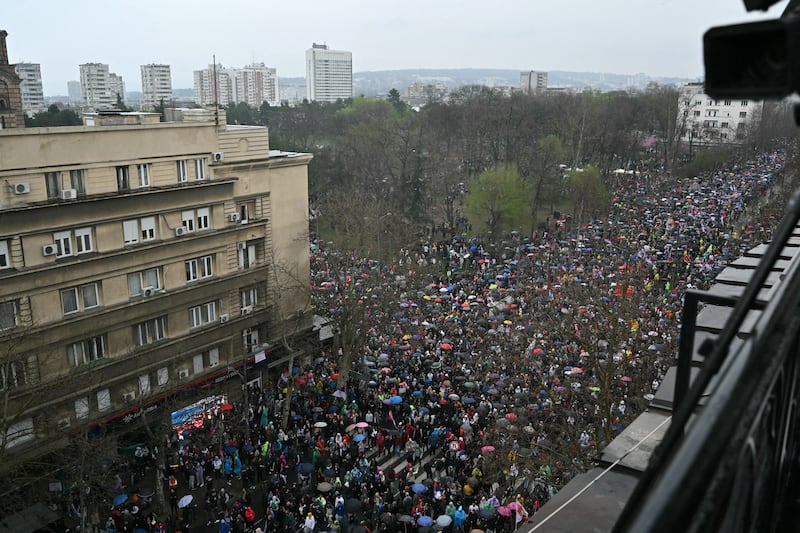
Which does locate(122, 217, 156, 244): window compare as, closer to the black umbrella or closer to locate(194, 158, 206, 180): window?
locate(194, 158, 206, 180): window

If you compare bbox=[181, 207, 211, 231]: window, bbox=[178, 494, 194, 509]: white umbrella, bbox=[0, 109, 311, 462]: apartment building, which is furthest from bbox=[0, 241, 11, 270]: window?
bbox=[178, 494, 194, 509]: white umbrella

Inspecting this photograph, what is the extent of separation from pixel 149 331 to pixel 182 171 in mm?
5820

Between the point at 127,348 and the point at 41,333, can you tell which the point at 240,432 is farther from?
the point at 41,333

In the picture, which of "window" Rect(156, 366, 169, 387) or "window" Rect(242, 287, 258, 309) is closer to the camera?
"window" Rect(156, 366, 169, 387)

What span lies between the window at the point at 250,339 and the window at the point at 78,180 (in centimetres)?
861

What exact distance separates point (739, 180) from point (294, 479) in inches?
2012

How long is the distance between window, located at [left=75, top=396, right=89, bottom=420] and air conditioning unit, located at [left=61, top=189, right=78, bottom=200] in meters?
6.37

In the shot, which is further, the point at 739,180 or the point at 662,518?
the point at 739,180

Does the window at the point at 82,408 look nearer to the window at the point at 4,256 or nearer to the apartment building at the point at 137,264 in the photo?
the apartment building at the point at 137,264

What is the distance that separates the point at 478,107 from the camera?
83625 mm

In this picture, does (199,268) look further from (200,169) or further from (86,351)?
(86,351)

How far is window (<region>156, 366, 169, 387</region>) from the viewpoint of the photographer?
24016 mm

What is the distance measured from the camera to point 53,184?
20.4 m

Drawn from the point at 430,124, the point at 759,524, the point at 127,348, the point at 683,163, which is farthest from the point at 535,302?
the point at 430,124
